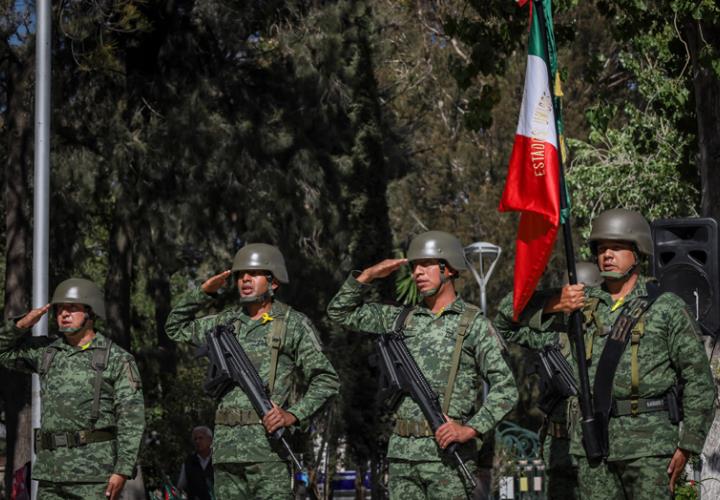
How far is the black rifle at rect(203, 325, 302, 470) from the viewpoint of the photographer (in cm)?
935

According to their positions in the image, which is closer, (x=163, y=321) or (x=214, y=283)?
(x=214, y=283)

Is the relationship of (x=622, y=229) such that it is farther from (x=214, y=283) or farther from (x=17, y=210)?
(x=17, y=210)

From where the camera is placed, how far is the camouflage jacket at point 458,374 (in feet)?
28.6

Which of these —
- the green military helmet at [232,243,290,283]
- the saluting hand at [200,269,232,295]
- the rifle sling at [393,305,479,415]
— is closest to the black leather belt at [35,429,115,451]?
the saluting hand at [200,269,232,295]

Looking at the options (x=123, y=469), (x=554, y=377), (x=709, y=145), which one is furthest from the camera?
(x=709, y=145)

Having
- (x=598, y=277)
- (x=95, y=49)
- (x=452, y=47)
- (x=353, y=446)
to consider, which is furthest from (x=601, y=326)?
(x=452, y=47)

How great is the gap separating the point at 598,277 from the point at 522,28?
13.8 feet

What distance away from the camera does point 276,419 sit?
365 inches

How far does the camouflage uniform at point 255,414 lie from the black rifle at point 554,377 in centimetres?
188

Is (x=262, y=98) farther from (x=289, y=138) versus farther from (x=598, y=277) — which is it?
(x=598, y=277)

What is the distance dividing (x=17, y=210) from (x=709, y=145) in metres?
10.7

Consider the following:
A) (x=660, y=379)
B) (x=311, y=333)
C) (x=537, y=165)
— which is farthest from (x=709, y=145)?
(x=660, y=379)

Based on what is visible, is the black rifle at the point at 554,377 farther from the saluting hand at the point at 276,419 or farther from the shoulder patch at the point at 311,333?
the saluting hand at the point at 276,419

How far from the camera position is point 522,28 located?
16.1 m
